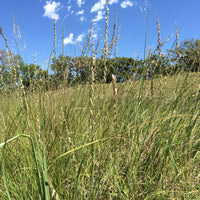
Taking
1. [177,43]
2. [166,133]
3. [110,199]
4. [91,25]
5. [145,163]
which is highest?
[91,25]

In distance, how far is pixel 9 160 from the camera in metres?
1.35

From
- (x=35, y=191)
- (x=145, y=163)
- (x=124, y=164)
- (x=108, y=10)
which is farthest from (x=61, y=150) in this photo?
Answer: (x=108, y=10)

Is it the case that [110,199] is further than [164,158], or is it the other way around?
[164,158]

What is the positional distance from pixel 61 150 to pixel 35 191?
0.34 m

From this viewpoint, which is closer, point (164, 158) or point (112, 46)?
point (164, 158)

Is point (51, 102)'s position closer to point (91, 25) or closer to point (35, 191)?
point (91, 25)

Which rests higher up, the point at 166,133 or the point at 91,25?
the point at 91,25

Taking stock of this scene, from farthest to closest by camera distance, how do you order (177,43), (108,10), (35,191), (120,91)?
(120,91), (177,43), (108,10), (35,191)

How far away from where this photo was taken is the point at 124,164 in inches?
47.6

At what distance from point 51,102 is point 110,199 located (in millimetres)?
1282

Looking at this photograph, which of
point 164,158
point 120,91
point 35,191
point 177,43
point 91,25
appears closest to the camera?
point 35,191

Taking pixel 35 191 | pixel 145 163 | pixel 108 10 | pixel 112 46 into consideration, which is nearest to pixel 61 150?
pixel 35 191

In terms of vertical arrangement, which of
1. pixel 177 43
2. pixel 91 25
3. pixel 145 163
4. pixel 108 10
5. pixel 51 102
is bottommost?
pixel 145 163

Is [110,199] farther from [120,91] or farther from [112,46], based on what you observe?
[112,46]
